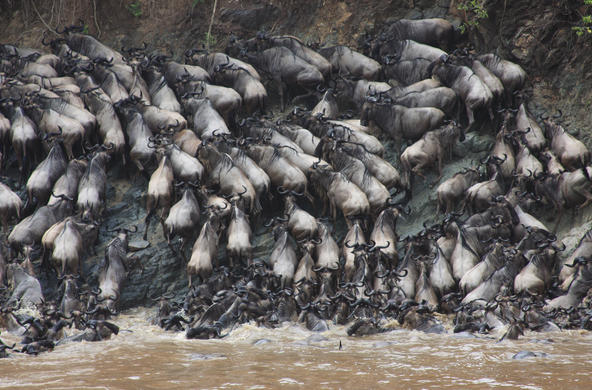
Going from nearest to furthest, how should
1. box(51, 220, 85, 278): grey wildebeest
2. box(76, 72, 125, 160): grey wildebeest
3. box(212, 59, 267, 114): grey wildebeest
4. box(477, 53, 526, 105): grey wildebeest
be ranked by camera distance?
box(51, 220, 85, 278): grey wildebeest, box(76, 72, 125, 160): grey wildebeest, box(477, 53, 526, 105): grey wildebeest, box(212, 59, 267, 114): grey wildebeest

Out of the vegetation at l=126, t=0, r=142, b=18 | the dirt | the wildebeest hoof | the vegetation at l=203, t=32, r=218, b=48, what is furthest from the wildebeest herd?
the vegetation at l=126, t=0, r=142, b=18

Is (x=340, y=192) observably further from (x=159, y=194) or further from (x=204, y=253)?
(x=159, y=194)

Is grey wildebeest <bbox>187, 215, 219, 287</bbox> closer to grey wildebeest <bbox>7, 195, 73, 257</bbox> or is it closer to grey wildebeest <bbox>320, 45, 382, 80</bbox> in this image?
grey wildebeest <bbox>7, 195, 73, 257</bbox>

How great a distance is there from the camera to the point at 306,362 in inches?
254

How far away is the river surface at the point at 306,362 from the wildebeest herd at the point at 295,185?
39cm

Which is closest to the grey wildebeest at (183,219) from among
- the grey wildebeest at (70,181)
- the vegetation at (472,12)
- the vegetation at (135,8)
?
the grey wildebeest at (70,181)

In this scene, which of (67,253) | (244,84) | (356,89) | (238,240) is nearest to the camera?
(67,253)

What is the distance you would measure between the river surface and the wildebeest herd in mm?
388

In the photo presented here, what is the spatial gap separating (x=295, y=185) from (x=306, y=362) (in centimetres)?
516

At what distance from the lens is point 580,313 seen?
8.28m

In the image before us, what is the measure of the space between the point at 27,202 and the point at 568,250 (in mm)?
8307

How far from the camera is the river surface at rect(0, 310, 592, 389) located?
5535 millimetres

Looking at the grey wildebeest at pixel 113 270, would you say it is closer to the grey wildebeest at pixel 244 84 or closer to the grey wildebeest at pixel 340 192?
the grey wildebeest at pixel 340 192

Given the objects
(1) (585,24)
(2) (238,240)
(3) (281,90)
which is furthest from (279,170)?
(1) (585,24)
